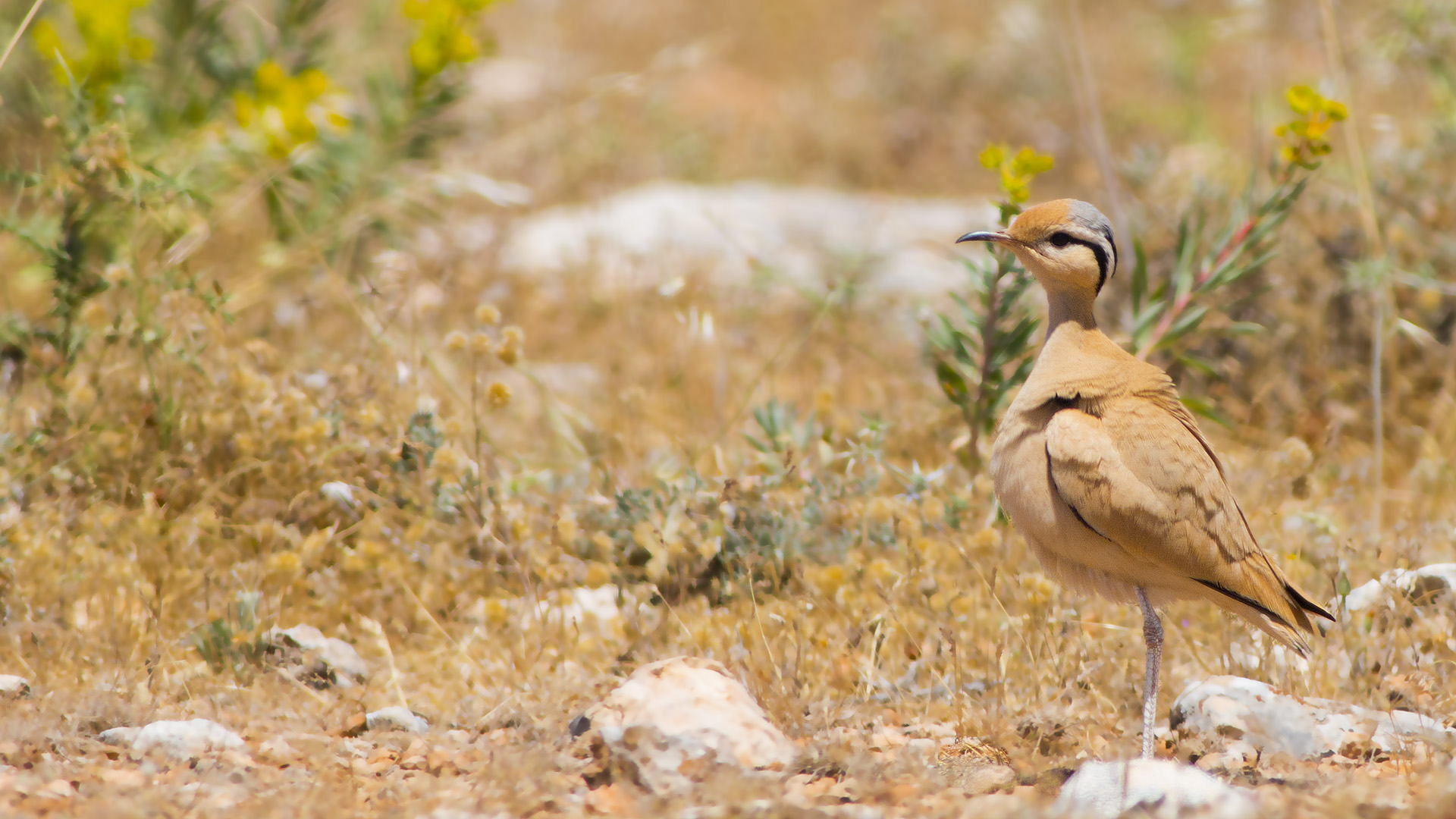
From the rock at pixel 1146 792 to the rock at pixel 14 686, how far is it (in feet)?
7.37

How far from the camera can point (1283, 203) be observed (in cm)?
357

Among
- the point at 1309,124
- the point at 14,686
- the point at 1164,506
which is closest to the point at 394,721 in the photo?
the point at 14,686

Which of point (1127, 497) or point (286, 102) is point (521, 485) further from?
point (286, 102)

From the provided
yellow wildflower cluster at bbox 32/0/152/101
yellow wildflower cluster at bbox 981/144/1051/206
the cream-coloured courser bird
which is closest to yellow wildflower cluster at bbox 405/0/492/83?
yellow wildflower cluster at bbox 32/0/152/101

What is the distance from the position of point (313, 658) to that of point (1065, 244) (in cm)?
209

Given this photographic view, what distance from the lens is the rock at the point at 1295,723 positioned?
2.57m

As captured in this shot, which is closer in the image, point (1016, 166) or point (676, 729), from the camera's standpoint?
point (676, 729)

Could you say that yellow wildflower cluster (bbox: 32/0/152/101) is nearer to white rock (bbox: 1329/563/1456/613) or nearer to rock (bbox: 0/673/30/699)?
rock (bbox: 0/673/30/699)

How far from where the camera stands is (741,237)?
7.70 m

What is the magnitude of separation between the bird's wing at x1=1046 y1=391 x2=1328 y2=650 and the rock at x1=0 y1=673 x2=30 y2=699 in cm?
235

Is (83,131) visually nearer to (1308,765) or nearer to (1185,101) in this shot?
(1308,765)

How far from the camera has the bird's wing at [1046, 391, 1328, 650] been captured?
102 inches

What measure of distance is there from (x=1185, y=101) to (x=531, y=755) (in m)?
9.06

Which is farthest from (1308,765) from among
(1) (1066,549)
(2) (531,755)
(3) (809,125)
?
(3) (809,125)
